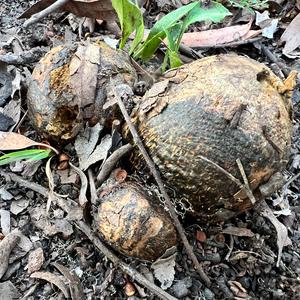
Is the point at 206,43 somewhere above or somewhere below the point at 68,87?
below

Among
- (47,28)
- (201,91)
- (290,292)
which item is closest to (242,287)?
(290,292)

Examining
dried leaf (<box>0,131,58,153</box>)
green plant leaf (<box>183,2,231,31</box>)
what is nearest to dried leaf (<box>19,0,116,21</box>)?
green plant leaf (<box>183,2,231,31</box>)

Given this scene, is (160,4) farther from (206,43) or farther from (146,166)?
(146,166)

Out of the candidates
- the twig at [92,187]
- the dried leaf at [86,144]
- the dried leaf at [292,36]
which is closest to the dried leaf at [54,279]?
the twig at [92,187]

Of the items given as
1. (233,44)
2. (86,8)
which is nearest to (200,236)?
(233,44)

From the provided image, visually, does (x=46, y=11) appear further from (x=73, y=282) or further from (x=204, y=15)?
(x=73, y=282)

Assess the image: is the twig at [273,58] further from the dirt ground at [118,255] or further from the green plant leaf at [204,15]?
the dirt ground at [118,255]
